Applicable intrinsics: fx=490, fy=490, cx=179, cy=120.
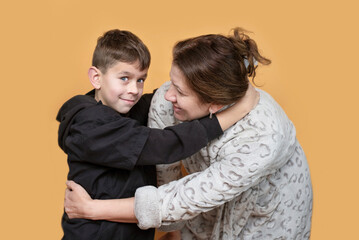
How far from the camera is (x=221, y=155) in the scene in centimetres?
194

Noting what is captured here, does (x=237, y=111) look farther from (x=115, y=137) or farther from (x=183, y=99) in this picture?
(x=115, y=137)

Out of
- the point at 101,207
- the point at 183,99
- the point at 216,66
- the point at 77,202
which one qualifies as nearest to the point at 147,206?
the point at 101,207

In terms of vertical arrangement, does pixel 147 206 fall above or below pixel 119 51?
below

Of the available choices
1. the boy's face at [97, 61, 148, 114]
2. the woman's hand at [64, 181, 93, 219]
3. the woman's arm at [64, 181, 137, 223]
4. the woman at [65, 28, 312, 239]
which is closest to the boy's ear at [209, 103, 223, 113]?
the woman at [65, 28, 312, 239]

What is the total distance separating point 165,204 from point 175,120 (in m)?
0.42

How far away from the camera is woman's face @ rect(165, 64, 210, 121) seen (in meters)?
1.84

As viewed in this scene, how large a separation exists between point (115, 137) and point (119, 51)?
0.38 metres

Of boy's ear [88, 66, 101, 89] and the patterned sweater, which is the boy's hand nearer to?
the patterned sweater

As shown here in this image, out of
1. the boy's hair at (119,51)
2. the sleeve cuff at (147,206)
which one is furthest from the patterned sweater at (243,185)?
the boy's hair at (119,51)

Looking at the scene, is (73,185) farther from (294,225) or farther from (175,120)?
(294,225)

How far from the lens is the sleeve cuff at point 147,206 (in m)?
1.86

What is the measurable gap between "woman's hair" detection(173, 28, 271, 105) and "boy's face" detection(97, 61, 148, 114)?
0.22 metres

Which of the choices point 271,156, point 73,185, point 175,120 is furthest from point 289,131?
point 73,185

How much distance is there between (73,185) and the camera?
6.50 ft
